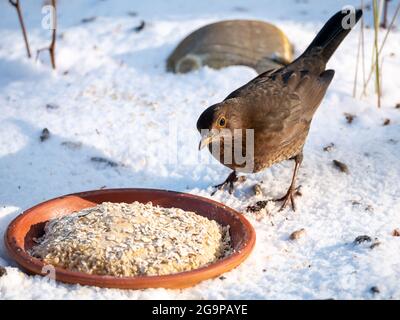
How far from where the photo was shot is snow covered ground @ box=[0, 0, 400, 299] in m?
4.05

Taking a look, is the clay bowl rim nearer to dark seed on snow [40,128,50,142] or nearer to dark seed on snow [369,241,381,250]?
dark seed on snow [369,241,381,250]

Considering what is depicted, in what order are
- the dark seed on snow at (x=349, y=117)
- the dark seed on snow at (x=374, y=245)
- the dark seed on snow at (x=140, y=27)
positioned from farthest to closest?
the dark seed on snow at (x=140, y=27) → the dark seed on snow at (x=349, y=117) → the dark seed on snow at (x=374, y=245)

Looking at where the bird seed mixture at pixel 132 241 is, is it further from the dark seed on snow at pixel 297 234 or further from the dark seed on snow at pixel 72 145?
the dark seed on snow at pixel 72 145

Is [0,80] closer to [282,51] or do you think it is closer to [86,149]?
[86,149]

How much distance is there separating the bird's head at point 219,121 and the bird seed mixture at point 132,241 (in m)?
0.56

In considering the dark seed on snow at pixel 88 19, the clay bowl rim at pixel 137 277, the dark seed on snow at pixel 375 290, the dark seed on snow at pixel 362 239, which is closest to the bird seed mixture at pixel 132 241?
the clay bowl rim at pixel 137 277

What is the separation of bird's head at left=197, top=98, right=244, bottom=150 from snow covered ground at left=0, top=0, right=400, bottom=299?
59 centimetres

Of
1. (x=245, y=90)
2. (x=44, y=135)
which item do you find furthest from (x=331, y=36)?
(x=44, y=135)

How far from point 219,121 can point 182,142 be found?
1147 mm

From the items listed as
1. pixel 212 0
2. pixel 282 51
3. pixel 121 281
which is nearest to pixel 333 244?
pixel 121 281

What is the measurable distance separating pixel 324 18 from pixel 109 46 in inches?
96.4

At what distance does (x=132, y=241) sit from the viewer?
4129mm

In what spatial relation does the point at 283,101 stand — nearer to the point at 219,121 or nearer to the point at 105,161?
the point at 219,121

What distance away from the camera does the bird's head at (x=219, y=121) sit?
188 inches
